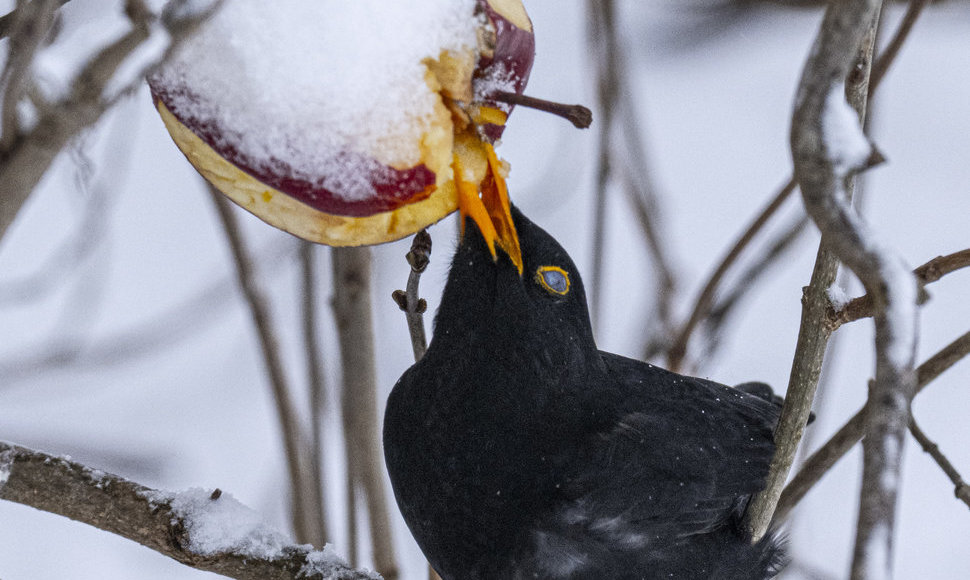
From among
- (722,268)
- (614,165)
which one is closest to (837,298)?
(722,268)

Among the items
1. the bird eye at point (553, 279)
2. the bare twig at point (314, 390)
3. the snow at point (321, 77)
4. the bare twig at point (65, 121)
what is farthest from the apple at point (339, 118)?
the bare twig at point (314, 390)

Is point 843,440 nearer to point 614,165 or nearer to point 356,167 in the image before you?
point 356,167

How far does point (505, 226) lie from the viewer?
3.26 feet

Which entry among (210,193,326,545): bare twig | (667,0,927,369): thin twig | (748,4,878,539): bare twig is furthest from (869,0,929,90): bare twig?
(210,193,326,545): bare twig

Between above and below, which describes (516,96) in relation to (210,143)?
above

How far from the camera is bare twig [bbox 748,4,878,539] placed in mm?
486

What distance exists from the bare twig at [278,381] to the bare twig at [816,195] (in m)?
0.69

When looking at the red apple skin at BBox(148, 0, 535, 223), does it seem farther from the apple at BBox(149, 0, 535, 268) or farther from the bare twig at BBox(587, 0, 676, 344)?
the bare twig at BBox(587, 0, 676, 344)

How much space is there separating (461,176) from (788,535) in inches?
28.5

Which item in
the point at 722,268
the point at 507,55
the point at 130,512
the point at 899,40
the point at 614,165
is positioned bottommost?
the point at 130,512

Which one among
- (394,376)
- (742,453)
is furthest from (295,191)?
(394,376)

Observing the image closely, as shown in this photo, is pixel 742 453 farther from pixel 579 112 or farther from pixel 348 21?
pixel 348 21

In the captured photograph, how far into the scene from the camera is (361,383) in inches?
51.6

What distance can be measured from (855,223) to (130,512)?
0.75 metres
